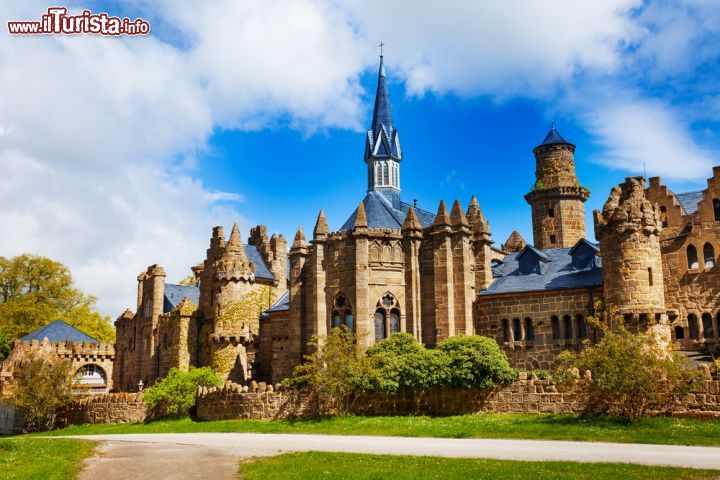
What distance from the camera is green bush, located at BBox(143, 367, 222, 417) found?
38938 millimetres

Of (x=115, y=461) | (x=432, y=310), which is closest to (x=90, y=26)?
(x=115, y=461)

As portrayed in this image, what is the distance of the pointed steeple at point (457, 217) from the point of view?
135 ft

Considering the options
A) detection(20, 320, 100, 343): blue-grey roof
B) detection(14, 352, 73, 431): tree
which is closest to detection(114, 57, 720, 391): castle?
detection(14, 352, 73, 431): tree

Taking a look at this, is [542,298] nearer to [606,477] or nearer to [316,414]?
[316,414]

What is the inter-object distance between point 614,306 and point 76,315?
203 feet

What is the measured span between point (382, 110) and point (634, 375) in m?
33.8

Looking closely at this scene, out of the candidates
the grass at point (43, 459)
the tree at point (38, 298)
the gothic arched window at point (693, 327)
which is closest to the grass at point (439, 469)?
the grass at point (43, 459)

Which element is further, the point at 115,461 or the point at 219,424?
the point at 219,424

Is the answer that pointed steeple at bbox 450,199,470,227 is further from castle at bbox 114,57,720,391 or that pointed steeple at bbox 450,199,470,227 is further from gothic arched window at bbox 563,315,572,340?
gothic arched window at bbox 563,315,572,340

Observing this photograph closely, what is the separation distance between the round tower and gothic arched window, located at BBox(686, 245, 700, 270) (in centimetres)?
652

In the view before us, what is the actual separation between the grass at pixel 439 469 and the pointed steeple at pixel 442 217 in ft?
76.4

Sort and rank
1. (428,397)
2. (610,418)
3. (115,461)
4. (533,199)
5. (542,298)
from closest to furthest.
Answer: (115,461) < (610,418) < (428,397) < (542,298) < (533,199)

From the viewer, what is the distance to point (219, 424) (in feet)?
110

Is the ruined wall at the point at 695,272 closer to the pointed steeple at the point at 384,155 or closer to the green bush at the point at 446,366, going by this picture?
the green bush at the point at 446,366
